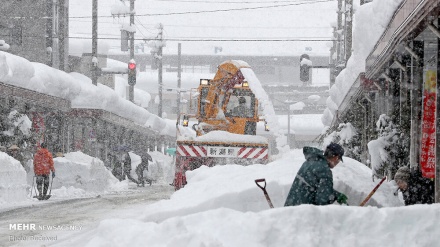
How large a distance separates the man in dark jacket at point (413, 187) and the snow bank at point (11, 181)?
11.3 metres

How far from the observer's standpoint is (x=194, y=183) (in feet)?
44.6

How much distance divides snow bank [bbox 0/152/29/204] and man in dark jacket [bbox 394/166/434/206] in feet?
37.0

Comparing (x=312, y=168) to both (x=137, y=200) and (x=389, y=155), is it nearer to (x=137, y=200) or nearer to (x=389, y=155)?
(x=389, y=155)

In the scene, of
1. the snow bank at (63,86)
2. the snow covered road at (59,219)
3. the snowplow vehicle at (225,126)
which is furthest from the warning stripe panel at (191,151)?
the snow bank at (63,86)

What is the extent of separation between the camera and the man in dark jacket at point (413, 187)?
32.1 feet

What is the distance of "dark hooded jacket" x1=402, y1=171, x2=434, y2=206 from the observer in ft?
32.4

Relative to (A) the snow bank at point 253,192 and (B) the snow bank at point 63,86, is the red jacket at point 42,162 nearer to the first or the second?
(B) the snow bank at point 63,86

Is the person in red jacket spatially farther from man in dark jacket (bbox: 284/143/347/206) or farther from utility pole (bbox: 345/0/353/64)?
utility pole (bbox: 345/0/353/64)

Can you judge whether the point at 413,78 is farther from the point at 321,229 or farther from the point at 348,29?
the point at 348,29

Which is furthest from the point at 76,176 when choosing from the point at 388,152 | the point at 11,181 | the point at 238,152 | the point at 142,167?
the point at 388,152

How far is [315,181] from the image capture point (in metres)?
7.88

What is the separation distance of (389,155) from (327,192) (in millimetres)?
5526

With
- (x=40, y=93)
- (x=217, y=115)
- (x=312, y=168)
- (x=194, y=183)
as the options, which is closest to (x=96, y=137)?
(x=40, y=93)

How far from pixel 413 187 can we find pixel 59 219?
678 cm
